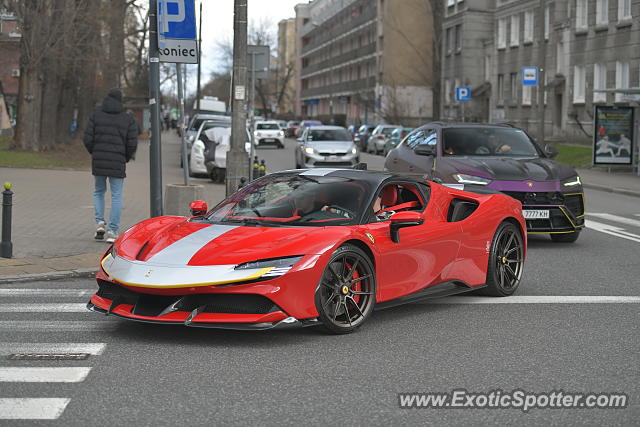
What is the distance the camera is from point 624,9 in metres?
43.8

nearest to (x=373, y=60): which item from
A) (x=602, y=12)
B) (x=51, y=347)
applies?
(x=602, y=12)

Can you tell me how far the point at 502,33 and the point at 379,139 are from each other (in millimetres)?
12456

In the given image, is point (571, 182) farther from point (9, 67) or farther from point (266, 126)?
point (9, 67)

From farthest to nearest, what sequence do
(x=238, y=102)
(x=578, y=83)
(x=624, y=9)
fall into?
(x=578, y=83) → (x=624, y=9) → (x=238, y=102)

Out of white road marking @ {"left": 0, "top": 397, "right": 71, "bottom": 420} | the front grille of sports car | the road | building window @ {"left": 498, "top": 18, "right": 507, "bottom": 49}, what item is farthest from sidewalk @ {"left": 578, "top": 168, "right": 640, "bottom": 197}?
building window @ {"left": 498, "top": 18, "right": 507, "bottom": 49}

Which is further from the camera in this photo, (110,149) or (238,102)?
(238,102)

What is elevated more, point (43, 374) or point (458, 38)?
point (458, 38)

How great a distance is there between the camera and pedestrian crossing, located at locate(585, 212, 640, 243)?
15.1 metres

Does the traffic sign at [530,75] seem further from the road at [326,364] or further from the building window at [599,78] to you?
the road at [326,364]

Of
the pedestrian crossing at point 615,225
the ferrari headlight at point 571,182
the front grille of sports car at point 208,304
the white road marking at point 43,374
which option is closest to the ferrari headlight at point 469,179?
the ferrari headlight at point 571,182

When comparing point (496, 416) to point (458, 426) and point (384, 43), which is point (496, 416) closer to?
point (458, 426)

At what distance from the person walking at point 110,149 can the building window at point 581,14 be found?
38134 millimetres

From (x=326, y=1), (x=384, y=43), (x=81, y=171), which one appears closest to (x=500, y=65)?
(x=384, y=43)

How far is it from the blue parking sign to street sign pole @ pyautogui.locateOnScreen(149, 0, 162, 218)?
22 cm
